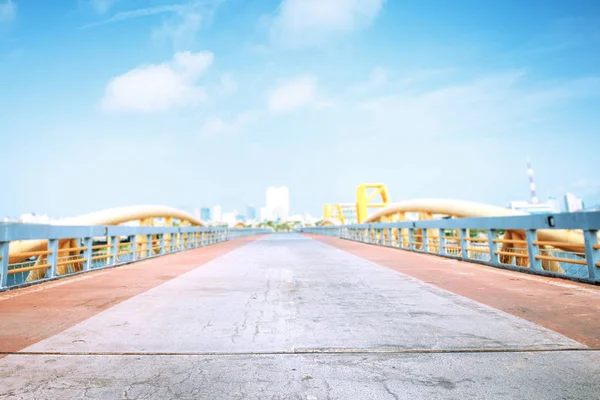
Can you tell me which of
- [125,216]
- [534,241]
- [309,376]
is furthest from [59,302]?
[125,216]

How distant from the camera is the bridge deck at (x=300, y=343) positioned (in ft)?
7.43

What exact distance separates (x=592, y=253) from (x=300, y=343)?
18.5 ft

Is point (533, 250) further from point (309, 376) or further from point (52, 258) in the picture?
point (52, 258)

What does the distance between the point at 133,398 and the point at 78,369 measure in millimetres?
781

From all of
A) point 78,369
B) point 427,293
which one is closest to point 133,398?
point 78,369

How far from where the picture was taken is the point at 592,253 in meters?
5.79

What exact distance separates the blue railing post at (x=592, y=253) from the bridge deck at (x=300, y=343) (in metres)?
0.57

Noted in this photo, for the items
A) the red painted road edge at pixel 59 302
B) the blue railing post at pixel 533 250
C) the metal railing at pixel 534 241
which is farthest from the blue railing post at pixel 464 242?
the red painted road edge at pixel 59 302

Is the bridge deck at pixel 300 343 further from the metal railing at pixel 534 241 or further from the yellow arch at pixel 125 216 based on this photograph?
the yellow arch at pixel 125 216

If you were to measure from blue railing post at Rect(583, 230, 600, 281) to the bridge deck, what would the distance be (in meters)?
0.57

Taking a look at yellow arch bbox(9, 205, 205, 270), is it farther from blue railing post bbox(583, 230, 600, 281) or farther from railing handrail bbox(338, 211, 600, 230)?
blue railing post bbox(583, 230, 600, 281)

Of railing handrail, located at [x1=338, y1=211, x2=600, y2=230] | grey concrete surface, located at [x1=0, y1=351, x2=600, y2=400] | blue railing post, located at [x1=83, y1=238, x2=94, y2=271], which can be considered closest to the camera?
grey concrete surface, located at [x1=0, y1=351, x2=600, y2=400]

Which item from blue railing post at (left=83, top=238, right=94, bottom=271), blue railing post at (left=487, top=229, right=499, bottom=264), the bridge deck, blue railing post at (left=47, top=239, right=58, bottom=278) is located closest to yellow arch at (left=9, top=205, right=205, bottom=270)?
blue railing post at (left=83, top=238, right=94, bottom=271)

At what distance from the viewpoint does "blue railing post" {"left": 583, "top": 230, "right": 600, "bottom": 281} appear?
226 inches
